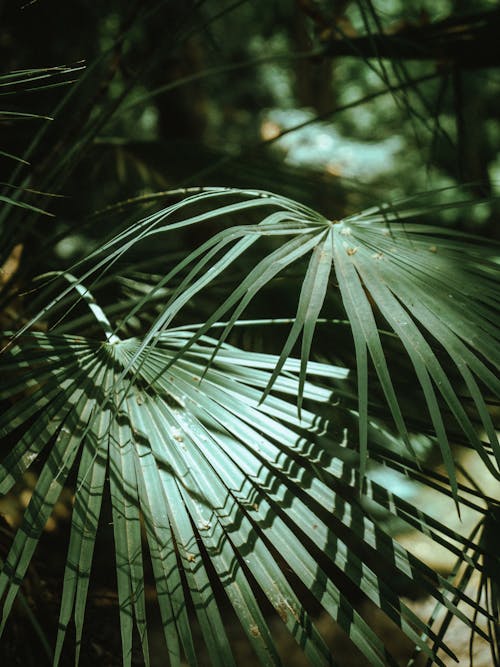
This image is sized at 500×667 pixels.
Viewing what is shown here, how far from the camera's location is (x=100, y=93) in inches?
40.8

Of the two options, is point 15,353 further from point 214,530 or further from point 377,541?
point 377,541

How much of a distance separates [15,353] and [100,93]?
0.60 meters

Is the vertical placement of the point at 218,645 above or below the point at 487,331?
below

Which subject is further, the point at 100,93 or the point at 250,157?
the point at 250,157

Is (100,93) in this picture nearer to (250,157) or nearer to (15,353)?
(250,157)

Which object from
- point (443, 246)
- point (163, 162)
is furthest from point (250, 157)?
point (443, 246)

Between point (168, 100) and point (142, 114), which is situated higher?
point (168, 100)

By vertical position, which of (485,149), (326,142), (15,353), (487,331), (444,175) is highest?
(485,149)

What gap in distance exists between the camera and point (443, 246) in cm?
69

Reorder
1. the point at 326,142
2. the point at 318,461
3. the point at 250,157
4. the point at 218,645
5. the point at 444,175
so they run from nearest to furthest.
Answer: the point at 218,645, the point at 318,461, the point at 250,157, the point at 326,142, the point at 444,175

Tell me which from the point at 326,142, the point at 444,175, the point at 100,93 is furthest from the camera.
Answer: the point at 444,175

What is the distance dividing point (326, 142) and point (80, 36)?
107 inches

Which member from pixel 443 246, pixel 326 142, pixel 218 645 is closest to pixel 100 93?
pixel 443 246

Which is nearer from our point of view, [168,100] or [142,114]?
[142,114]
